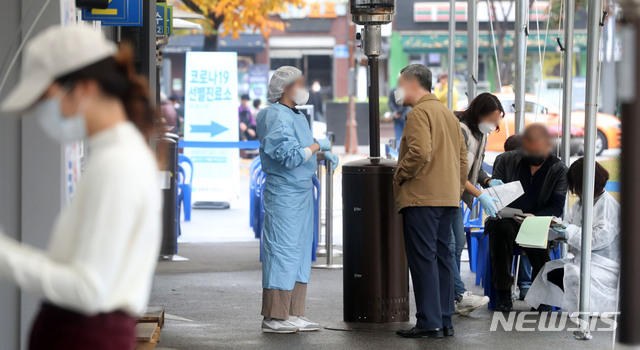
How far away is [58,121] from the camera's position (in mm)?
2768

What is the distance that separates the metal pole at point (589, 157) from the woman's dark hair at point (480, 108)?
1.22 meters

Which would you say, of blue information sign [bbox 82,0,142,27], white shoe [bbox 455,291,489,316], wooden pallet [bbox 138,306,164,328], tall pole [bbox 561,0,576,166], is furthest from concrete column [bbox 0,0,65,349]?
tall pole [bbox 561,0,576,166]

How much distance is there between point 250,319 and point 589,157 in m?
2.95

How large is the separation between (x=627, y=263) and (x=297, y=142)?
440 cm

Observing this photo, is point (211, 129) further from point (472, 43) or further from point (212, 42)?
point (212, 42)

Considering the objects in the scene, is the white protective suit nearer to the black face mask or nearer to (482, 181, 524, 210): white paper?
(482, 181, 524, 210): white paper

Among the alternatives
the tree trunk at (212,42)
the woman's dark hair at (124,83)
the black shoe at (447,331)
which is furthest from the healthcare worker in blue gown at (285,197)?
the tree trunk at (212,42)

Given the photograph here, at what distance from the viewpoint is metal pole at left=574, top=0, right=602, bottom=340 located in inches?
276

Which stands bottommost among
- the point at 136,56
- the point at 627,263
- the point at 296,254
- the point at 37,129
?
Answer: the point at 296,254

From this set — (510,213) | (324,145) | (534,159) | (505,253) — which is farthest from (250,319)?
(534,159)

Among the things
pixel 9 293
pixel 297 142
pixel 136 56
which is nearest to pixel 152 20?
pixel 136 56

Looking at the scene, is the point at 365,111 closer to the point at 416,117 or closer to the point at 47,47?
the point at 416,117

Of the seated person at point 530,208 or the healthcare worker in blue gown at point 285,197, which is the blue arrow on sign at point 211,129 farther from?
the healthcare worker in blue gown at point 285,197

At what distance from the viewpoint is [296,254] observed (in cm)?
769
